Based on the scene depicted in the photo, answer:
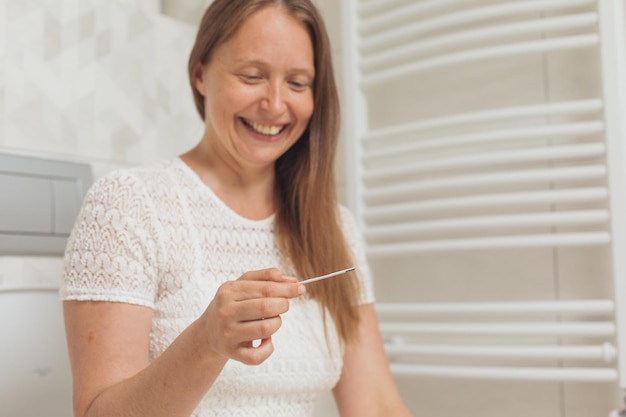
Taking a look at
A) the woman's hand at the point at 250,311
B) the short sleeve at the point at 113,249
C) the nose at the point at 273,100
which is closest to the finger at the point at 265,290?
the woman's hand at the point at 250,311

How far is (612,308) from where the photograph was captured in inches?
44.8

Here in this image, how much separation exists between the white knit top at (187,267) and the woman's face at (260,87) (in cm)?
10

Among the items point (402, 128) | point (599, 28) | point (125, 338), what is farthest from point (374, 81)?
point (125, 338)

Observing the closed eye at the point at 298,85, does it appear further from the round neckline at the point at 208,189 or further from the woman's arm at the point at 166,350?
the woman's arm at the point at 166,350

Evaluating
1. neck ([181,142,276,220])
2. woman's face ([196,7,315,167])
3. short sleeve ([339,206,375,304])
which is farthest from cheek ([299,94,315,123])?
short sleeve ([339,206,375,304])

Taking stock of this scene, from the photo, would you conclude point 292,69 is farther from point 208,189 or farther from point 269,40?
point 208,189

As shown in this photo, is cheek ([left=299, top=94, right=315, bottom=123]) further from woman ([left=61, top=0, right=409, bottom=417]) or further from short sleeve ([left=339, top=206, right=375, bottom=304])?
short sleeve ([left=339, top=206, right=375, bottom=304])

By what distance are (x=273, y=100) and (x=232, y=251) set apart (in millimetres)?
228

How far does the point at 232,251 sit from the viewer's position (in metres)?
1.08

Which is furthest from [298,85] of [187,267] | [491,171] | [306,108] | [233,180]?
[491,171]

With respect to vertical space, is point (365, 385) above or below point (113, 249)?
below

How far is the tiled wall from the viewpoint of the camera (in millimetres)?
1213

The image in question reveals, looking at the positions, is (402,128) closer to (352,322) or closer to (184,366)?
(352,322)

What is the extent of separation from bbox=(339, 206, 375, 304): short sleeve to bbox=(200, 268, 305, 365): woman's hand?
0.52 meters
